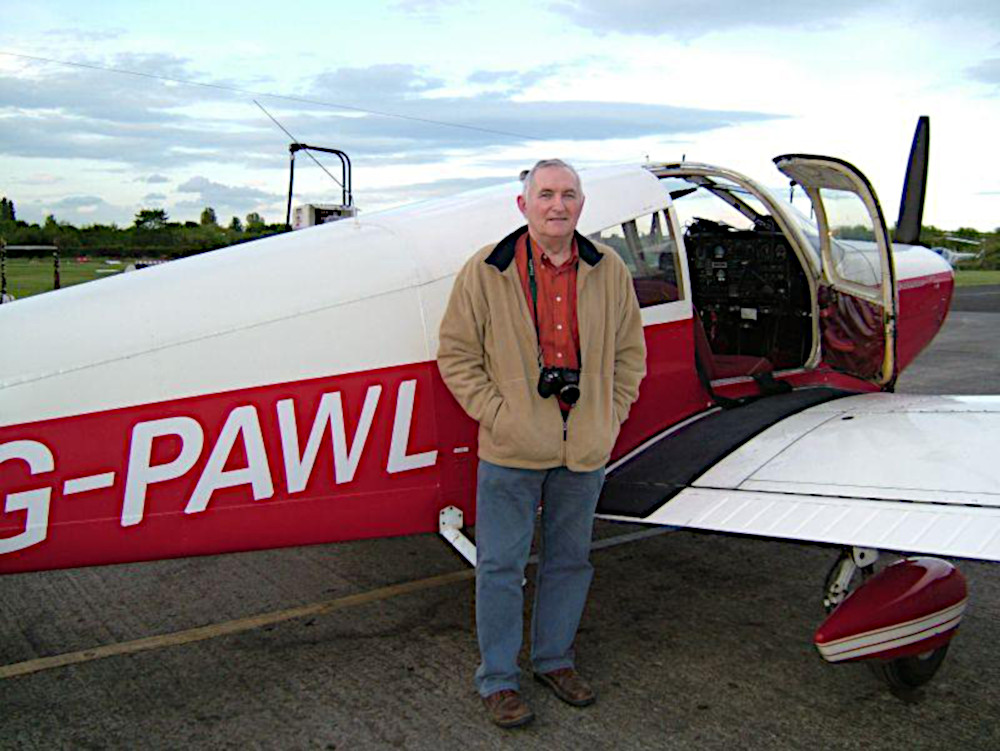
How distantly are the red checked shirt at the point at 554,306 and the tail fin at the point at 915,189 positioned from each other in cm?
442

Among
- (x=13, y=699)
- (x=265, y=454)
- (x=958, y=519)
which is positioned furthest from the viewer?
(x=13, y=699)

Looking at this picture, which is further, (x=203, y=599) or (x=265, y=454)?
(x=203, y=599)

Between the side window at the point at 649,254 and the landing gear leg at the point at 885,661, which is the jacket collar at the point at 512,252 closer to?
the side window at the point at 649,254

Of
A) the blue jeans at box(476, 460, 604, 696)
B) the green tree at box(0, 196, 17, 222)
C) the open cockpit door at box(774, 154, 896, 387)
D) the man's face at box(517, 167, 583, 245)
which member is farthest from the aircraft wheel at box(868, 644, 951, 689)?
the green tree at box(0, 196, 17, 222)

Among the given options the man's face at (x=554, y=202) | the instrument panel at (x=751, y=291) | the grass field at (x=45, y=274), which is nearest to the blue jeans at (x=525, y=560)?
the man's face at (x=554, y=202)

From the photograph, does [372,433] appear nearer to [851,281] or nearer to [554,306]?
[554,306]

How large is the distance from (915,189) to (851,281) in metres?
1.90

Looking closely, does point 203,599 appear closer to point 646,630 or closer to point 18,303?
point 18,303

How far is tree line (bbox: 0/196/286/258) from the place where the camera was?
740 inches

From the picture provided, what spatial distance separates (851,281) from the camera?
5.18 meters

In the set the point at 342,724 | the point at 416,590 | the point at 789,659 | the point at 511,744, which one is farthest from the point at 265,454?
the point at 789,659

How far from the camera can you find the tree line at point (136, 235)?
18.8 m

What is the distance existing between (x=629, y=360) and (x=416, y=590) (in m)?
1.85

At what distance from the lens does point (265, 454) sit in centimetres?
318
